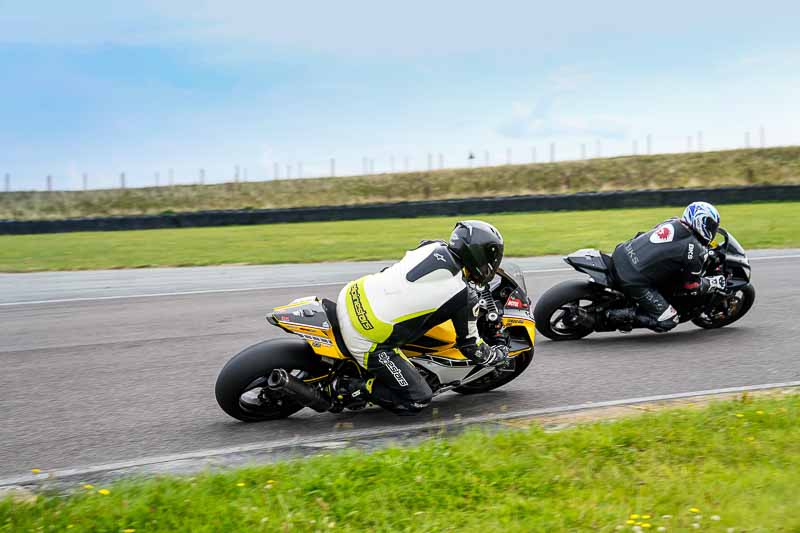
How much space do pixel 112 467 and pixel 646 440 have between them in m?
3.26

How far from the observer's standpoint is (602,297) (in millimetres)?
8703

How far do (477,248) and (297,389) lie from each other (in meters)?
1.58

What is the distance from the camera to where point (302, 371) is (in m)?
5.91

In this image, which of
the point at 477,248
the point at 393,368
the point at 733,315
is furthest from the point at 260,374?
the point at 733,315

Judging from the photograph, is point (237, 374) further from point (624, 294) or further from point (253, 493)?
point (624, 294)

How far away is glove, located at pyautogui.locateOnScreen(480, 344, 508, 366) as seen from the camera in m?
6.20

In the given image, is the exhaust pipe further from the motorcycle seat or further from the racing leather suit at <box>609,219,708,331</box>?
the racing leather suit at <box>609,219,708,331</box>

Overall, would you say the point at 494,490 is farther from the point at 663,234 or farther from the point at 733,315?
the point at 733,315

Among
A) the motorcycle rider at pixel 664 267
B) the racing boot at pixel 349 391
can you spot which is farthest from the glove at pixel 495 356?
the motorcycle rider at pixel 664 267

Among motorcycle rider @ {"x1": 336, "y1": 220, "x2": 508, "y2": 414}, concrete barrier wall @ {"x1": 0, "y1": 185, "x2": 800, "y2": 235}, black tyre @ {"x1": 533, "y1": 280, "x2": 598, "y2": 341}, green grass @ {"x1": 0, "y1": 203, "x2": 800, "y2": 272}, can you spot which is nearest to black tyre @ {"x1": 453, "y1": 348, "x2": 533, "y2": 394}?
motorcycle rider @ {"x1": 336, "y1": 220, "x2": 508, "y2": 414}

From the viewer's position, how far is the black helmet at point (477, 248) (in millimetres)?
5867

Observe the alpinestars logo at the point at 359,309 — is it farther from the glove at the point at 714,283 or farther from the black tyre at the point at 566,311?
the glove at the point at 714,283

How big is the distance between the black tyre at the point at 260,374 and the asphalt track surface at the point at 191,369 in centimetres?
13

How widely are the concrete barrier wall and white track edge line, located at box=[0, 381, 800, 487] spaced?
20658 mm
